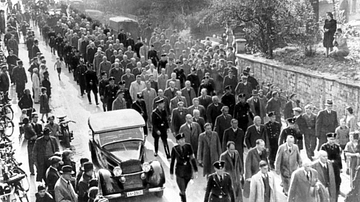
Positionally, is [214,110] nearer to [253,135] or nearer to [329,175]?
[253,135]

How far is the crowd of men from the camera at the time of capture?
10477mm

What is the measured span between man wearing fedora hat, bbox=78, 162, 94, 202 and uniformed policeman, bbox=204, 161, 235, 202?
7.45 ft

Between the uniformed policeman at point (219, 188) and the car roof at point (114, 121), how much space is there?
3696 millimetres

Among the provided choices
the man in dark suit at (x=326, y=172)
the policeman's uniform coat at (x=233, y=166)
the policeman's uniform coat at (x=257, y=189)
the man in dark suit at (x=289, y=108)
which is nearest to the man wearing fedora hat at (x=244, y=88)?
the man in dark suit at (x=289, y=108)

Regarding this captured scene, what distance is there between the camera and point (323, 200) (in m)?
10.2

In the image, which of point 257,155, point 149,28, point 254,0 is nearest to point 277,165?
point 257,155

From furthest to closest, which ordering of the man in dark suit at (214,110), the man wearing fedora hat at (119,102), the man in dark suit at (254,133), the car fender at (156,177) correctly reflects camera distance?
the man wearing fedora hat at (119,102) → the man in dark suit at (214,110) → the man in dark suit at (254,133) → the car fender at (156,177)

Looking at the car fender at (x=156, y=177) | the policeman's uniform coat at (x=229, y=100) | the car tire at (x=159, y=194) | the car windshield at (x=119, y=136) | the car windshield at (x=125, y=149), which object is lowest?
the car tire at (x=159, y=194)

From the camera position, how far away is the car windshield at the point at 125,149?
42.3 feet

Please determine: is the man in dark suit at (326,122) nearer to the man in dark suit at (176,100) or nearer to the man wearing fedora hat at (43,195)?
the man in dark suit at (176,100)

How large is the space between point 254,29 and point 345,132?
11.4 metres

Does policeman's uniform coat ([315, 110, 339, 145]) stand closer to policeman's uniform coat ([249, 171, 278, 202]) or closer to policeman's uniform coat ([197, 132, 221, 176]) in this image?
policeman's uniform coat ([197, 132, 221, 176])

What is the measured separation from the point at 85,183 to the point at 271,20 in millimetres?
14938

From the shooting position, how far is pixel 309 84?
18922 millimetres
